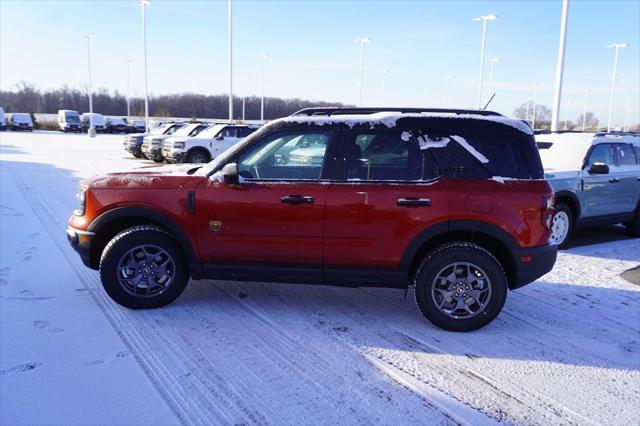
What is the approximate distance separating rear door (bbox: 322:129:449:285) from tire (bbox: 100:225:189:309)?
4.77 feet

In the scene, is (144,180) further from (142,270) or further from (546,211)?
(546,211)

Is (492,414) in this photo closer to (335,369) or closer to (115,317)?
(335,369)

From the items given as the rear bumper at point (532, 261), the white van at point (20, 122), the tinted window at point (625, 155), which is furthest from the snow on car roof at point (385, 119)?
the white van at point (20, 122)

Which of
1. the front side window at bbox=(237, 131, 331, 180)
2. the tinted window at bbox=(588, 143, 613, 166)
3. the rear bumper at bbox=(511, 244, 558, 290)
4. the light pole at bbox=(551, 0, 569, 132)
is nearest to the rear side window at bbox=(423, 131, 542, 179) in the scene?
the rear bumper at bbox=(511, 244, 558, 290)

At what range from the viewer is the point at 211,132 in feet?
62.2

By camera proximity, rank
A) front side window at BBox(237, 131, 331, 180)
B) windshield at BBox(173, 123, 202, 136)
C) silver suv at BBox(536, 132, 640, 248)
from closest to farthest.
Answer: front side window at BBox(237, 131, 331, 180)
silver suv at BBox(536, 132, 640, 248)
windshield at BBox(173, 123, 202, 136)

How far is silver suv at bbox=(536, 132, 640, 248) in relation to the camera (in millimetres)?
7746

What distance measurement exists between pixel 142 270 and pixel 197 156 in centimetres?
1406

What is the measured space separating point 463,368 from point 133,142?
2063 centimetres

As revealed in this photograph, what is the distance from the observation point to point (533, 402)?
3.28 meters

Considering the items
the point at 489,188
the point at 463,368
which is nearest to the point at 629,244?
the point at 489,188

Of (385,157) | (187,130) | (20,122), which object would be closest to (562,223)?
(385,157)

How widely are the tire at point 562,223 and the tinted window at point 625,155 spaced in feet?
5.32

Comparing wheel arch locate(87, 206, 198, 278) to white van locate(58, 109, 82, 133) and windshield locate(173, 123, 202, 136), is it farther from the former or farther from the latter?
white van locate(58, 109, 82, 133)
